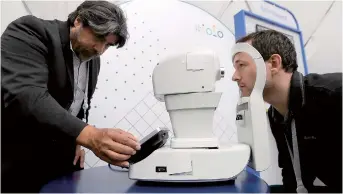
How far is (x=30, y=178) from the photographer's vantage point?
83cm

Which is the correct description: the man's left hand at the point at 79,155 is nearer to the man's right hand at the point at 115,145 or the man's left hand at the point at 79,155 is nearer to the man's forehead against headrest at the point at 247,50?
the man's right hand at the point at 115,145

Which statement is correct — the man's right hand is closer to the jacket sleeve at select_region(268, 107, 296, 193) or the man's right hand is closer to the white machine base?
the white machine base

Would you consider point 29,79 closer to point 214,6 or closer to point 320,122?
point 320,122

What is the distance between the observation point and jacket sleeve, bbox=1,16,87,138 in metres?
0.61

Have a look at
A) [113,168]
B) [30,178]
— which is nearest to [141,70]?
[113,168]

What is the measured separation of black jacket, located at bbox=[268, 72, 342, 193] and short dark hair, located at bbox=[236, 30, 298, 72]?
0.21 feet

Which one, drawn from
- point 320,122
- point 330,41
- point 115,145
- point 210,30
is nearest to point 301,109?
point 320,122

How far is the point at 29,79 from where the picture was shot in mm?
647

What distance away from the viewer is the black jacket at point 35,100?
2.01ft

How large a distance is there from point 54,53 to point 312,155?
2.88 feet

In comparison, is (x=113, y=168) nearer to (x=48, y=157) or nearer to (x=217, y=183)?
(x=48, y=157)

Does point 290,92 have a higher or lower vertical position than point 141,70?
lower

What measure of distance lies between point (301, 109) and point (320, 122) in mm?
70

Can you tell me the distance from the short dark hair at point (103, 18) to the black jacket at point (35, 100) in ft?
0.24
